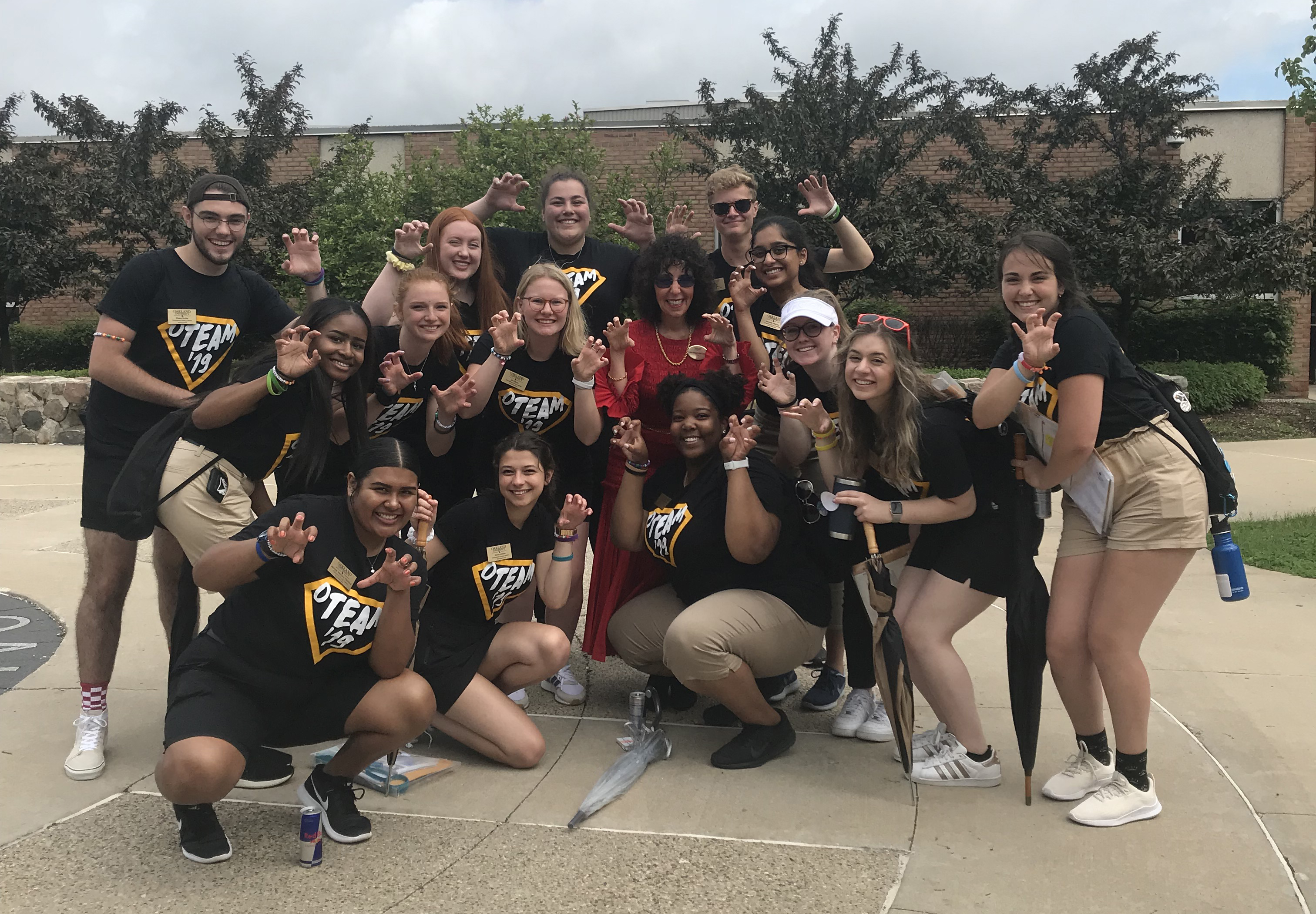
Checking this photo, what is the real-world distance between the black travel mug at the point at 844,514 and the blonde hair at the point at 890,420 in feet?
0.16

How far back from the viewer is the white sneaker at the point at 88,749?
3.58 m

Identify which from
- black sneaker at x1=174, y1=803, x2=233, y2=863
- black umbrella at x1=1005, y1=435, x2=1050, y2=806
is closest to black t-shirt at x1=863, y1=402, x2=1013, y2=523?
black umbrella at x1=1005, y1=435, x2=1050, y2=806

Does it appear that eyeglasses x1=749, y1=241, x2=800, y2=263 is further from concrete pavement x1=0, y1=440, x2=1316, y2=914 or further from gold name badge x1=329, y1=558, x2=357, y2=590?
gold name badge x1=329, y1=558, x2=357, y2=590

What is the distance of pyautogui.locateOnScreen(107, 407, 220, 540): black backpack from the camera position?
11.4 ft

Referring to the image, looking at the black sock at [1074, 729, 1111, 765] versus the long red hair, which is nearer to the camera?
the black sock at [1074, 729, 1111, 765]

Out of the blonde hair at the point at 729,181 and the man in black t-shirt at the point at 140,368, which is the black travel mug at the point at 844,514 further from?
the man in black t-shirt at the point at 140,368

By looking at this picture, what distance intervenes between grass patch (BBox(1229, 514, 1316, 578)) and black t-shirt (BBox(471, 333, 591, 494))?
4.65 metres

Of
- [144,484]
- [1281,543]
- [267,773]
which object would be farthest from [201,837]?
[1281,543]

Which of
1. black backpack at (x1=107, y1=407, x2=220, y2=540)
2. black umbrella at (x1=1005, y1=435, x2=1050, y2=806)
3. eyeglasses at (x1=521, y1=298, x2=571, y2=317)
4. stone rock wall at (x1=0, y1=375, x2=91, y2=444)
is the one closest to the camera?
black umbrella at (x1=1005, y1=435, x2=1050, y2=806)

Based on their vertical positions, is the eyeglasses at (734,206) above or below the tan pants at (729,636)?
above

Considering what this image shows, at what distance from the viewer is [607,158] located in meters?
19.5

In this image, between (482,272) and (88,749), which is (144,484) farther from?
(482,272)

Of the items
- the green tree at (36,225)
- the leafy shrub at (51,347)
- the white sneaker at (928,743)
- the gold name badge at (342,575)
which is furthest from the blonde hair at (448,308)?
the leafy shrub at (51,347)

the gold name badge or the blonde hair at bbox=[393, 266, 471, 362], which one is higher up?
the blonde hair at bbox=[393, 266, 471, 362]
